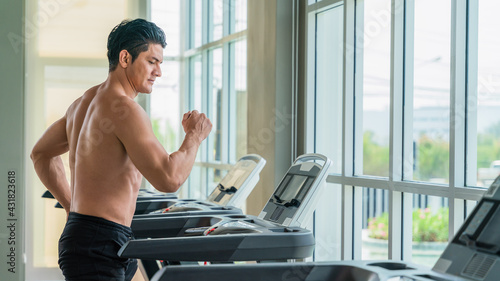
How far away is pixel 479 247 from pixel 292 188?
1.37 m

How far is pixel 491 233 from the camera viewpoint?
139cm

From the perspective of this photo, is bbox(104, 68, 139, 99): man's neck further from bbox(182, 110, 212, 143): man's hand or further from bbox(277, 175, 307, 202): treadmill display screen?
bbox(277, 175, 307, 202): treadmill display screen

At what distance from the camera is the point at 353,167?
380 cm

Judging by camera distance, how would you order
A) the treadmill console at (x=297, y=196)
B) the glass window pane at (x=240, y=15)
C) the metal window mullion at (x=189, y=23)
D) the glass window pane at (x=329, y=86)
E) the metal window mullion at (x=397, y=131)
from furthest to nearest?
the metal window mullion at (x=189, y=23)
the glass window pane at (x=240, y=15)
the glass window pane at (x=329, y=86)
the metal window mullion at (x=397, y=131)
the treadmill console at (x=297, y=196)

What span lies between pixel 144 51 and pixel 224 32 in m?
3.88

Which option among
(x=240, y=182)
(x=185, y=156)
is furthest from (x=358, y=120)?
(x=185, y=156)

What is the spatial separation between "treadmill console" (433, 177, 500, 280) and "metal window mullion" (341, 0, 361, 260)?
2.29 m

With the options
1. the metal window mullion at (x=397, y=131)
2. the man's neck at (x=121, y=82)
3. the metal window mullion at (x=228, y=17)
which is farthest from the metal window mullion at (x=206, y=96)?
the man's neck at (x=121, y=82)

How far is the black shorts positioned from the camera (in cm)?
226

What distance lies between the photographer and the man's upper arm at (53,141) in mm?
2727

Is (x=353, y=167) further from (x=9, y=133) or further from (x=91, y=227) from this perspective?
(x=9, y=133)

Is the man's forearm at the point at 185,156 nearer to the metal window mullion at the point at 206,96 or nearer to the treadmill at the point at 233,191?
the treadmill at the point at 233,191

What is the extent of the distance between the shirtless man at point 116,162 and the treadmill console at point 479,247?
1053 mm

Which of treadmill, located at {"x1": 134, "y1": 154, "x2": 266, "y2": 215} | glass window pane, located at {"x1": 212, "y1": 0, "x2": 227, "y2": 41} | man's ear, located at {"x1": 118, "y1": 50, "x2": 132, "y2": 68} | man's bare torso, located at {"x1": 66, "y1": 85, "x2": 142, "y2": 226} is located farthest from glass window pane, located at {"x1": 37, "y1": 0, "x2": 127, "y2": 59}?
man's bare torso, located at {"x1": 66, "y1": 85, "x2": 142, "y2": 226}
